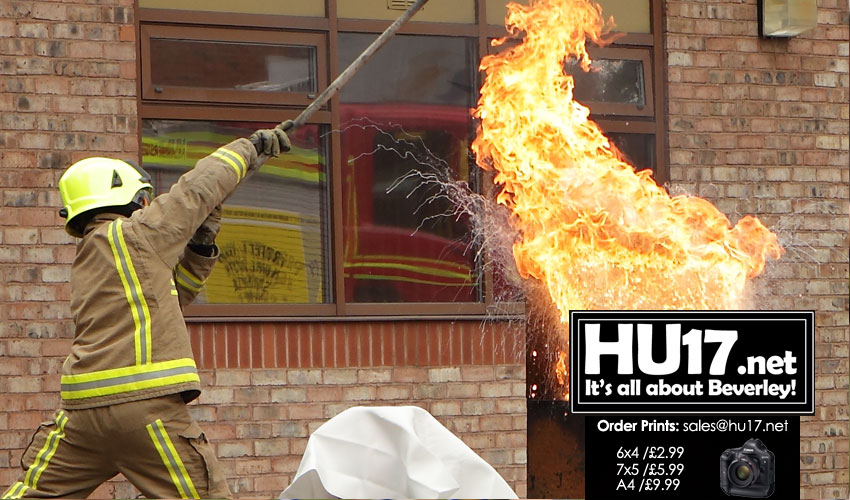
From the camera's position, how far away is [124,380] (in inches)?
198

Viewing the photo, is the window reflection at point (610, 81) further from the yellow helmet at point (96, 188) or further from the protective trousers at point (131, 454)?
the protective trousers at point (131, 454)

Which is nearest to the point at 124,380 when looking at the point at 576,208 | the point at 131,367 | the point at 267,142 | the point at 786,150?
the point at 131,367

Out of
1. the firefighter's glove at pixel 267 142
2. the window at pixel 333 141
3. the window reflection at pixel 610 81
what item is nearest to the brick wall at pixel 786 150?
the window reflection at pixel 610 81

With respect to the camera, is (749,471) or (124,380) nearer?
(749,471)

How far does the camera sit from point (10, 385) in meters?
7.15

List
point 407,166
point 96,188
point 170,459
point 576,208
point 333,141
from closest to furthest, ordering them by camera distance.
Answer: point 170,459, point 96,188, point 576,208, point 333,141, point 407,166

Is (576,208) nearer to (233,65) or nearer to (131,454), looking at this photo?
(233,65)

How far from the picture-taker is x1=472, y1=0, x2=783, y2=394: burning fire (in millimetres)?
6992

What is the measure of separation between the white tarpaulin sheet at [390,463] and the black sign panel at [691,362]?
22.5 inches

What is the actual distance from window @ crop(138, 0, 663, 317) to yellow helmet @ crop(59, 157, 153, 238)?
2.15m

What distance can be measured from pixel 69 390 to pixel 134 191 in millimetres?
797

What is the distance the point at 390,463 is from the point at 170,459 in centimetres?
81

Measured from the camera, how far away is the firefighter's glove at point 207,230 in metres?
5.66

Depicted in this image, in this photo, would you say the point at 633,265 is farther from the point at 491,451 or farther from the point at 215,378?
the point at 215,378
